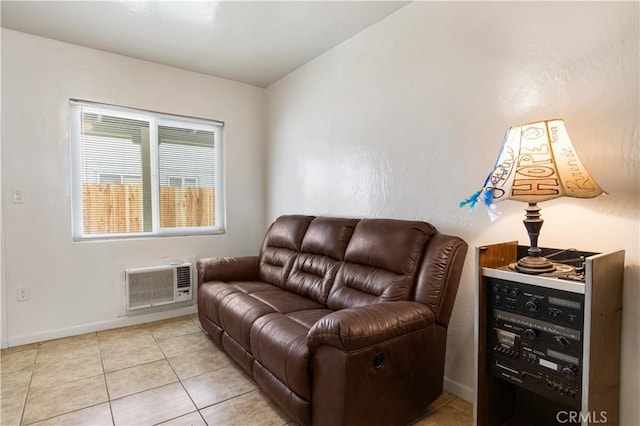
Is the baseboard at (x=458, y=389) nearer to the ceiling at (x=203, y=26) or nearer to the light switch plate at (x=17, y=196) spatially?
the ceiling at (x=203, y=26)

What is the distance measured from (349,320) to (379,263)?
0.69 metres

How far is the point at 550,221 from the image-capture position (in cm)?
167

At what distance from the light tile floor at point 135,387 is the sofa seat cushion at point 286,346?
1.04 feet

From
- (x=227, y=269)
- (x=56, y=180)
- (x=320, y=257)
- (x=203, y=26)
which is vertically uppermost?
(x=203, y=26)

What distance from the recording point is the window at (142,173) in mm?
3070

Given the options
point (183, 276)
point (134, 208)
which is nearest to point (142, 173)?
point (134, 208)

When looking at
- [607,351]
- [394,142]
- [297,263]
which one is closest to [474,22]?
[394,142]

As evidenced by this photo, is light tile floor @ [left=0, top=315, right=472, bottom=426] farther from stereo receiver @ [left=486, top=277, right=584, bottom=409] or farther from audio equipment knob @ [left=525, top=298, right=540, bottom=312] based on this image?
audio equipment knob @ [left=525, top=298, right=540, bottom=312]

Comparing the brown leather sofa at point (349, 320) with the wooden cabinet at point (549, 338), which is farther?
the brown leather sofa at point (349, 320)

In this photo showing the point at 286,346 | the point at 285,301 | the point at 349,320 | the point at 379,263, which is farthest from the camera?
the point at 285,301

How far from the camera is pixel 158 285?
3.32m

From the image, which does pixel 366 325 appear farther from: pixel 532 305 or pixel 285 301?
pixel 285 301

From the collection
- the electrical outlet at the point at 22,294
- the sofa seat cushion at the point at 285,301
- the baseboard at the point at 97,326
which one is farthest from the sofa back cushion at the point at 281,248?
the electrical outlet at the point at 22,294

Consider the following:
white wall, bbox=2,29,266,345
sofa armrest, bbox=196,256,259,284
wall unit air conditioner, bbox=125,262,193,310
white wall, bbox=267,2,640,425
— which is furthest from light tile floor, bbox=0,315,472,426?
white wall, bbox=267,2,640,425
